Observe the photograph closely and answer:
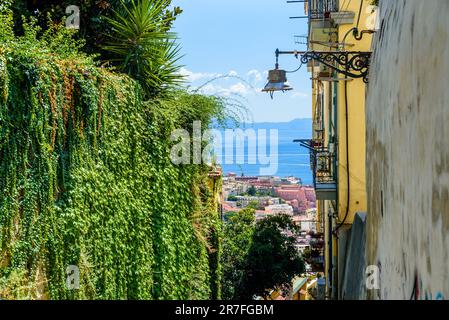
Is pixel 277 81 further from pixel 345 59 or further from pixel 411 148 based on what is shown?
pixel 411 148

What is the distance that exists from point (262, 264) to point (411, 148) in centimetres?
1658

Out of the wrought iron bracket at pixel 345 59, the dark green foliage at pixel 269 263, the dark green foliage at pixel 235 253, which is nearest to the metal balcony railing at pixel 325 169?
the wrought iron bracket at pixel 345 59

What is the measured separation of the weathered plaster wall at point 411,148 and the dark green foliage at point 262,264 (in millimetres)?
13929

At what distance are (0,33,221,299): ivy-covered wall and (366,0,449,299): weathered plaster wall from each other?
356 cm

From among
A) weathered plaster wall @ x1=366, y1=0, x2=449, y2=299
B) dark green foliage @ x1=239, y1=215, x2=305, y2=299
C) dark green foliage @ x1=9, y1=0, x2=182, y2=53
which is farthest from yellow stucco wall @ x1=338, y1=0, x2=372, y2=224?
dark green foliage @ x1=239, y1=215, x2=305, y2=299

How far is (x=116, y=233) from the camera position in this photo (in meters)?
7.93

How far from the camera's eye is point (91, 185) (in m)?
7.29

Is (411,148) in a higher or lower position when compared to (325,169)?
higher

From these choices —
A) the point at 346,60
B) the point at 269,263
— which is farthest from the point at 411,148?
the point at 269,263

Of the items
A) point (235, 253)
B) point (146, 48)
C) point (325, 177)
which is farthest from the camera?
point (235, 253)

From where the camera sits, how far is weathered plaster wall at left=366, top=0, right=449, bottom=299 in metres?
3.62

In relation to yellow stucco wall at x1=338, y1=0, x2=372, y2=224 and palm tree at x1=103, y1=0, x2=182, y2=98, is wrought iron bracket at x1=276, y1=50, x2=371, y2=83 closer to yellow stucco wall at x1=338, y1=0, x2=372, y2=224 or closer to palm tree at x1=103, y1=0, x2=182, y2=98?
palm tree at x1=103, y1=0, x2=182, y2=98

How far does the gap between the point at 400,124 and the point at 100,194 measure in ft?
13.6
